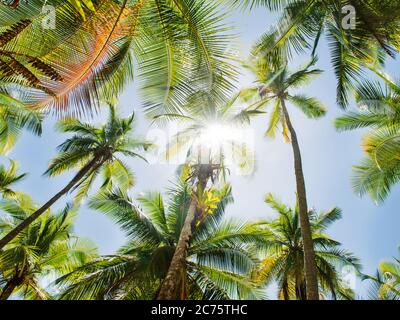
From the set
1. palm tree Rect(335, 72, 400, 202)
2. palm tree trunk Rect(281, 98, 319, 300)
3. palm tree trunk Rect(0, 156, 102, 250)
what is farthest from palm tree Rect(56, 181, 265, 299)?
palm tree Rect(335, 72, 400, 202)

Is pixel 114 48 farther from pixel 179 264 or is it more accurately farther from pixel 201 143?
pixel 201 143

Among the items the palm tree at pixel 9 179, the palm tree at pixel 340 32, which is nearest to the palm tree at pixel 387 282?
the palm tree at pixel 340 32

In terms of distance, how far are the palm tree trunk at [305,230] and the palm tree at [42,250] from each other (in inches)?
369

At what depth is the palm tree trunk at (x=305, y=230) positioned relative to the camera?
22.8 feet

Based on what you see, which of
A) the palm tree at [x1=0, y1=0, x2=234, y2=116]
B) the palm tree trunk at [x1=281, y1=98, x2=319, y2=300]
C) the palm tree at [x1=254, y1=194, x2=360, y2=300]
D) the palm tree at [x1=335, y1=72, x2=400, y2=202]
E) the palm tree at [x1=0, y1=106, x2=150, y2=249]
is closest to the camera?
the palm tree at [x1=0, y1=0, x2=234, y2=116]

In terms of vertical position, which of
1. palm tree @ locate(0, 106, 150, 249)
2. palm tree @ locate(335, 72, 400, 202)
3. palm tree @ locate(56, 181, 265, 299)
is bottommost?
palm tree @ locate(56, 181, 265, 299)

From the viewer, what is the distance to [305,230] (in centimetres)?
805

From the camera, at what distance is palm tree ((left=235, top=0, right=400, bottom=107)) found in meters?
6.97

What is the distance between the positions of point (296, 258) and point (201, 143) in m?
6.69

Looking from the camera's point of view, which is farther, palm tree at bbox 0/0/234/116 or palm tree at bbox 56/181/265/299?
palm tree at bbox 56/181/265/299

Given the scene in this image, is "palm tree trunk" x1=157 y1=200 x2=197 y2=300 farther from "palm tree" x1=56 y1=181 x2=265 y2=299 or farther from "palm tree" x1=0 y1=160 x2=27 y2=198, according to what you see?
"palm tree" x1=0 y1=160 x2=27 y2=198

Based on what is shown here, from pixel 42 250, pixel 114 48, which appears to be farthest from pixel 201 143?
pixel 42 250

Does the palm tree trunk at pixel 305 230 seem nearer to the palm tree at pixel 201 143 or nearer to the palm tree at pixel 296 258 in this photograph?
the palm tree at pixel 201 143

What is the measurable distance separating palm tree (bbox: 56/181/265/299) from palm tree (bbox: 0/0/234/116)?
195 inches
